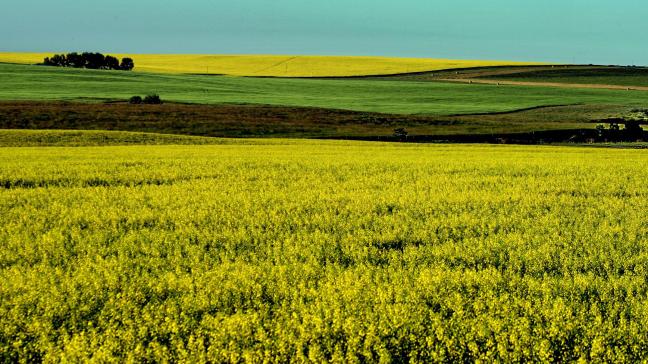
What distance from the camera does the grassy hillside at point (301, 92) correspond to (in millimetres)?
68625

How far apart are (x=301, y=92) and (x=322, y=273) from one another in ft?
267

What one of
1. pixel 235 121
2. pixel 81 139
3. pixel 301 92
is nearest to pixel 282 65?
pixel 301 92

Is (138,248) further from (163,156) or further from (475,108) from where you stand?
(475,108)

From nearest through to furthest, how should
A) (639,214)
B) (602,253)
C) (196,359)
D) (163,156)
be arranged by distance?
(196,359)
(602,253)
(639,214)
(163,156)

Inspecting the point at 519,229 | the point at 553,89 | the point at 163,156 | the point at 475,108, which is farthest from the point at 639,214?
the point at 553,89

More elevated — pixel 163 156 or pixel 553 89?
pixel 553 89

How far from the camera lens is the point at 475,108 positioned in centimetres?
7019

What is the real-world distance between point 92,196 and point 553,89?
299 feet

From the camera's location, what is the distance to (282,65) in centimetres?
13688

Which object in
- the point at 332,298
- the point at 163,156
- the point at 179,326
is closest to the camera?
the point at 179,326

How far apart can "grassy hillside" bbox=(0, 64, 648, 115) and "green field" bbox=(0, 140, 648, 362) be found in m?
52.7

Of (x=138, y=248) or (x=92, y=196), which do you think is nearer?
(x=138, y=248)

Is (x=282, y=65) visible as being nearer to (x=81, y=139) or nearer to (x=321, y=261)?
(x=81, y=139)

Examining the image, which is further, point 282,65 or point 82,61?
point 282,65
